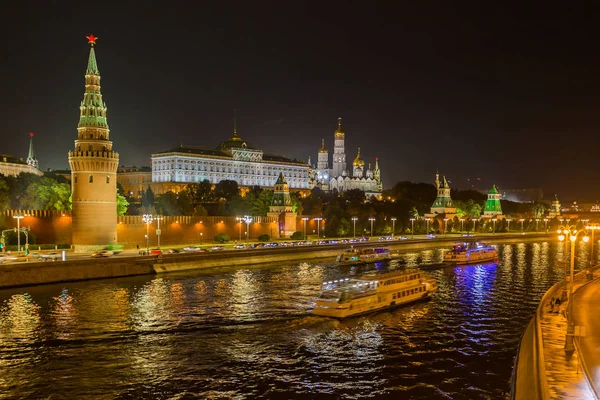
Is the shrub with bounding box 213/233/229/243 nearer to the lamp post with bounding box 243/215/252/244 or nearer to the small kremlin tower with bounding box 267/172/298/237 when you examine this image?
the lamp post with bounding box 243/215/252/244

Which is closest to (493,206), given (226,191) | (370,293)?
(226,191)

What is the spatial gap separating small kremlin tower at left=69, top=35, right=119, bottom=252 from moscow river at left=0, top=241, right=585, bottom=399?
14302mm

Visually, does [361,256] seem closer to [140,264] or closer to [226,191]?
[140,264]

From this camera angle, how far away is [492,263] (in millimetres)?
68938

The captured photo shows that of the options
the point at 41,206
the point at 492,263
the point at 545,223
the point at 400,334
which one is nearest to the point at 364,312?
the point at 400,334

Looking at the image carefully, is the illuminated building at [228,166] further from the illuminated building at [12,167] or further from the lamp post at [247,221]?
the lamp post at [247,221]

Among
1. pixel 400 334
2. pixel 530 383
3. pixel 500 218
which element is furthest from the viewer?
pixel 500 218

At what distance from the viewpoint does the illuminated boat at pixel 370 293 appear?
3550 centimetres

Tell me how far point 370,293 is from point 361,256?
2728 cm

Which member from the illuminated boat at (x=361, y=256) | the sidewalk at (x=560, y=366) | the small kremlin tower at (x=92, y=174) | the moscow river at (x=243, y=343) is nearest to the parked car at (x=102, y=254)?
the small kremlin tower at (x=92, y=174)

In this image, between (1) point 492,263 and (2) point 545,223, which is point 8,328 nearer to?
(1) point 492,263

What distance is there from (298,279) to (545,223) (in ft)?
396

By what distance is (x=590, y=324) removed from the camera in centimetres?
2583

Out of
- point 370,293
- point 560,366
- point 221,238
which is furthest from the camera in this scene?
point 221,238
